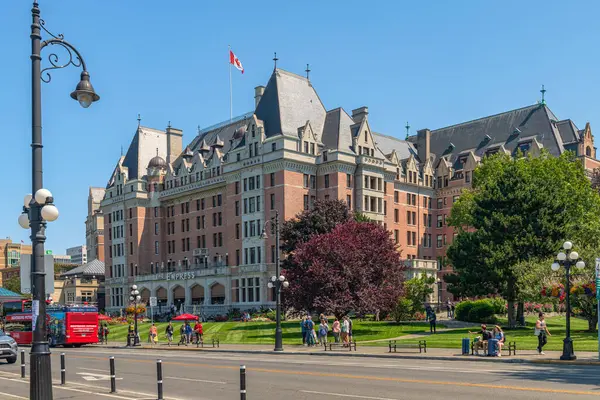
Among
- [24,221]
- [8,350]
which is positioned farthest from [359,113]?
[24,221]

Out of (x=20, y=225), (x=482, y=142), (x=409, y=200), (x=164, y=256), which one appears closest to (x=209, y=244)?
(x=164, y=256)

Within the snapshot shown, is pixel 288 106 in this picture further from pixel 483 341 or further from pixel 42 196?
pixel 42 196

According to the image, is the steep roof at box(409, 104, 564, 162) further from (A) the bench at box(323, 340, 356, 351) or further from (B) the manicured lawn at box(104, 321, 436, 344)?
(A) the bench at box(323, 340, 356, 351)

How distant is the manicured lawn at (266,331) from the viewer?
1868 inches

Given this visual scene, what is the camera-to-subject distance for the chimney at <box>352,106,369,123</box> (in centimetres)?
8443

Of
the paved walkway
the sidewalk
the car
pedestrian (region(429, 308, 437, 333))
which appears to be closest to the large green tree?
pedestrian (region(429, 308, 437, 333))

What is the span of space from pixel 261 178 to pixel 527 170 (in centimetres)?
3083

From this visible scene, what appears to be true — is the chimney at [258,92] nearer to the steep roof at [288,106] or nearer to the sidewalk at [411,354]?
the steep roof at [288,106]

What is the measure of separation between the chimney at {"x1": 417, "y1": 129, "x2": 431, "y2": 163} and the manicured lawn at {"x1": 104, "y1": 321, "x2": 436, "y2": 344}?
44635 millimetres

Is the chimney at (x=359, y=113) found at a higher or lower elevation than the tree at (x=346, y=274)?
higher

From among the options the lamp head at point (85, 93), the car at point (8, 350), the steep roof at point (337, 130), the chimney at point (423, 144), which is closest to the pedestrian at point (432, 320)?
the car at point (8, 350)

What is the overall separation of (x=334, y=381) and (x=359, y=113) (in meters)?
66.3

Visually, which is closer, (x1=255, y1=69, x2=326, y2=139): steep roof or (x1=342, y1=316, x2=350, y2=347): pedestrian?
(x1=342, y1=316, x2=350, y2=347): pedestrian

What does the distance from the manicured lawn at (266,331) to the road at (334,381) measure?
17281 mm
